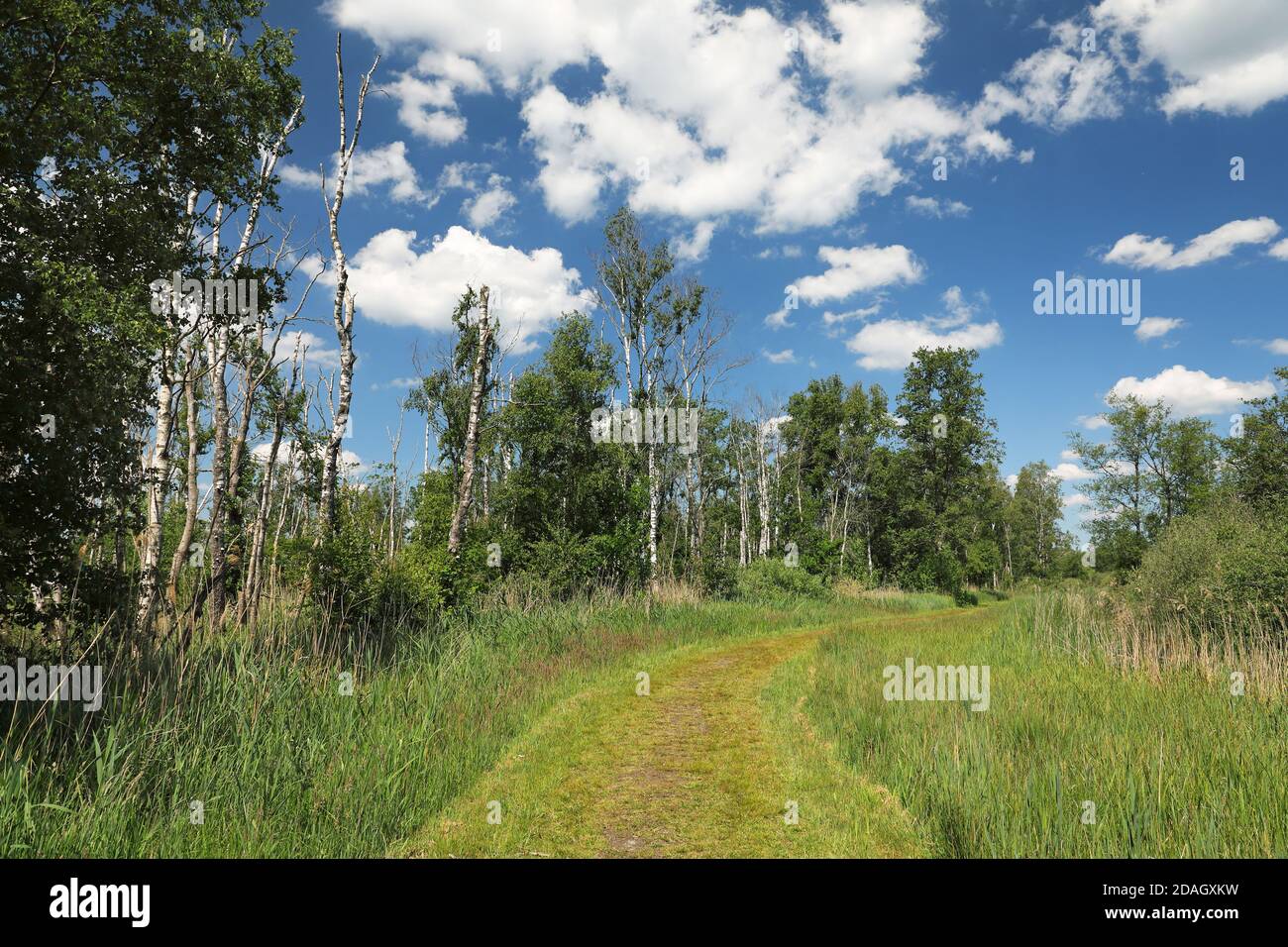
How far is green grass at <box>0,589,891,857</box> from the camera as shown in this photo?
4340 mm

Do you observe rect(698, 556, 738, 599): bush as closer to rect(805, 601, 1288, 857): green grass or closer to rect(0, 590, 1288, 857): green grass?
rect(0, 590, 1288, 857): green grass

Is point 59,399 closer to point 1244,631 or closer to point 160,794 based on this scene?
point 160,794

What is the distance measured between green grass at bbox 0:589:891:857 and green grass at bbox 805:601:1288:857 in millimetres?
4371

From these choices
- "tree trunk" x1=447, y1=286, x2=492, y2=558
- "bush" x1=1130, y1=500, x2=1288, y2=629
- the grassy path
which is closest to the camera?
the grassy path

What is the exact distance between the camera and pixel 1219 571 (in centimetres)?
1409

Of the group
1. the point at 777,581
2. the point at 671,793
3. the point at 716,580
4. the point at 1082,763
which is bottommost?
the point at 777,581

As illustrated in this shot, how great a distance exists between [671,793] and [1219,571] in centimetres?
1528

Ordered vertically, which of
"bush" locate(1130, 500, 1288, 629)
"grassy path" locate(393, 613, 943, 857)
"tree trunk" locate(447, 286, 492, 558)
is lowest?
"grassy path" locate(393, 613, 943, 857)

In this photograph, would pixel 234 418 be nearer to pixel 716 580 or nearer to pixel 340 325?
pixel 340 325

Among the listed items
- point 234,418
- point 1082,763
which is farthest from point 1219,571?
point 234,418

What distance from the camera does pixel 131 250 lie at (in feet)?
24.2

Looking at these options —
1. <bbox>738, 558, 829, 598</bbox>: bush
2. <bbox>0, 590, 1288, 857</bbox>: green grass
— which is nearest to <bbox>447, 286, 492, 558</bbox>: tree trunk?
<bbox>0, 590, 1288, 857</bbox>: green grass

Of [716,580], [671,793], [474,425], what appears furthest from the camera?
[716,580]

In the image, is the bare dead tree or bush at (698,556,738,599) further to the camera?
bush at (698,556,738,599)
